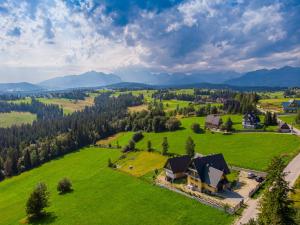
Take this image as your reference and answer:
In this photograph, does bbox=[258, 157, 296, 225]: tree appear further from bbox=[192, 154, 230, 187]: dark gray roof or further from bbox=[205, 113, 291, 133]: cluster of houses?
bbox=[205, 113, 291, 133]: cluster of houses

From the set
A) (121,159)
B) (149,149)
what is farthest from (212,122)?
(121,159)

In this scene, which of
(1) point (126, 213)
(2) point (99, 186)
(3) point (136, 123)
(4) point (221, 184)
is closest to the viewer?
(1) point (126, 213)

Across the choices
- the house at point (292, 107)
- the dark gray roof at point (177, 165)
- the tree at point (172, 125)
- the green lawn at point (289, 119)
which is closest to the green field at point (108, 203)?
the dark gray roof at point (177, 165)

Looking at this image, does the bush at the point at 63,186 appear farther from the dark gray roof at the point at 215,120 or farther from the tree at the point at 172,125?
the dark gray roof at the point at 215,120

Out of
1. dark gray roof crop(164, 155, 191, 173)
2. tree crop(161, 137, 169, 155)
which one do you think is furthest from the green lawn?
dark gray roof crop(164, 155, 191, 173)

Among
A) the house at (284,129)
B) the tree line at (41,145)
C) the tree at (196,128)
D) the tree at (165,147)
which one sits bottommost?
the tree line at (41,145)

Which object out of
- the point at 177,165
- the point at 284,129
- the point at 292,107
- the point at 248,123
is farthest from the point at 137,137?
the point at 292,107

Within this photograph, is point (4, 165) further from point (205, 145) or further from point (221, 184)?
point (221, 184)
